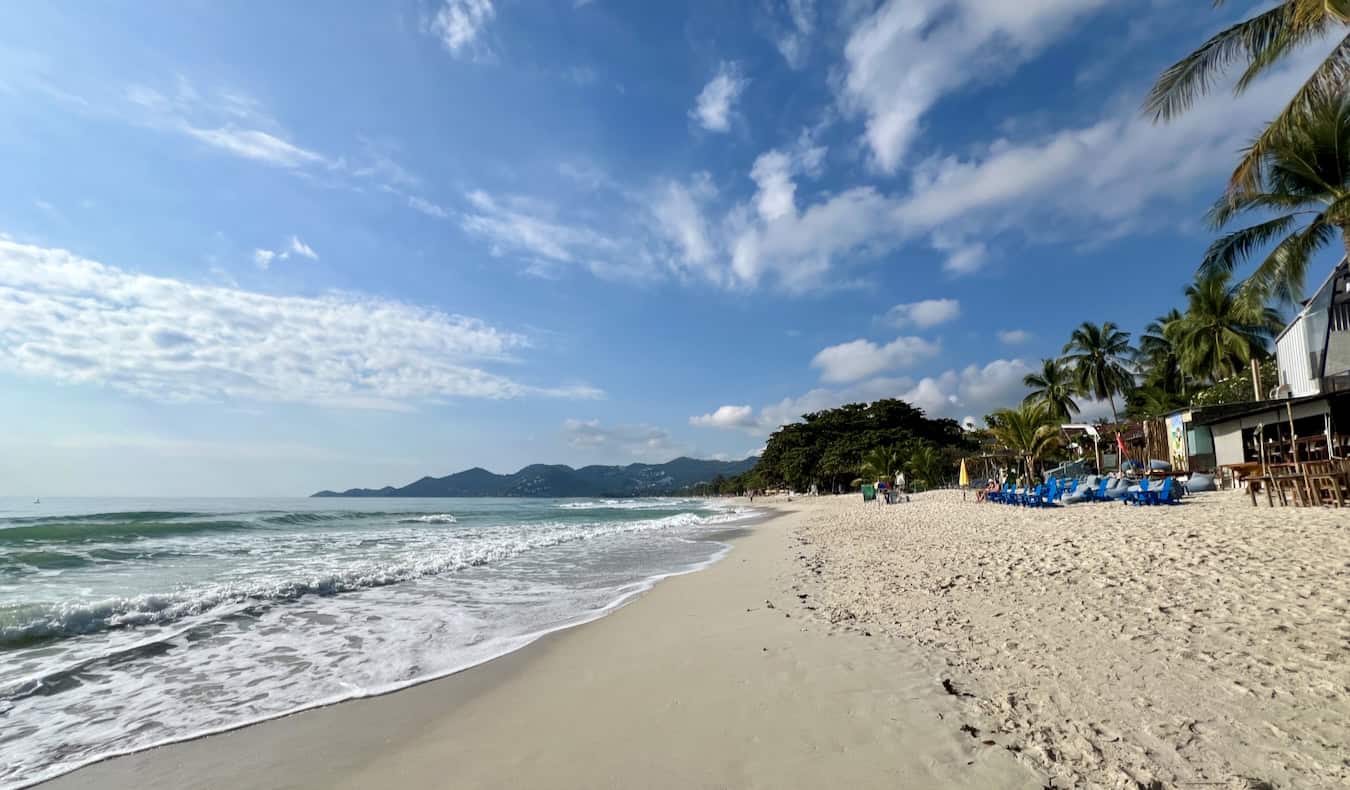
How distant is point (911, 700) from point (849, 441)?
53254mm

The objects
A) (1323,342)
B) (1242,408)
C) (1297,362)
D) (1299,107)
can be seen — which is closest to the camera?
(1299,107)

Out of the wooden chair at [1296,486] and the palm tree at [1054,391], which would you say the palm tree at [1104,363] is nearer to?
the palm tree at [1054,391]

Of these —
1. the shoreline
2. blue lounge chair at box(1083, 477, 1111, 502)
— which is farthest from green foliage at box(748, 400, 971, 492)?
the shoreline

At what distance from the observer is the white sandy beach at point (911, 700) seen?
285 cm

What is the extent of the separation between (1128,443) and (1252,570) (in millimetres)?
26706

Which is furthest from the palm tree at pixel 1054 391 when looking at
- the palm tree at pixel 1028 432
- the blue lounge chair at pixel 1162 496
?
the blue lounge chair at pixel 1162 496

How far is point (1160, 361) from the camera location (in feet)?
123

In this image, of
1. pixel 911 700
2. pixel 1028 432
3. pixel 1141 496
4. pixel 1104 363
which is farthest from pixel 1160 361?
pixel 911 700

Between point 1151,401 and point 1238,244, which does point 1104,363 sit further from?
point 1238,244

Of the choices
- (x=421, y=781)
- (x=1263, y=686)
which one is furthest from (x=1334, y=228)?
(x=421, y=781)

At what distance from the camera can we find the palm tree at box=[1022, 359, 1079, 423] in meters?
41.4

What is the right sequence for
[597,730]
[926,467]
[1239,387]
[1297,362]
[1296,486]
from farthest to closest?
[926,467]
[1239,387]
[1297,362]
[1296,486]
[597,730]

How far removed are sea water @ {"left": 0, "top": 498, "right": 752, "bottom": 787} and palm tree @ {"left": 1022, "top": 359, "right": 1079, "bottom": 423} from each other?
3647 centimetres

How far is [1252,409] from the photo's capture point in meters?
16.3
